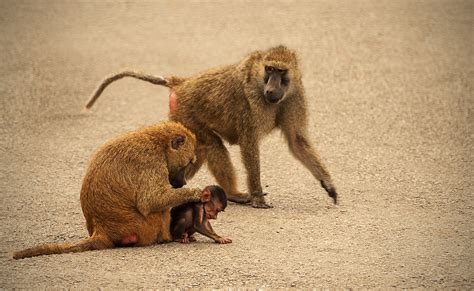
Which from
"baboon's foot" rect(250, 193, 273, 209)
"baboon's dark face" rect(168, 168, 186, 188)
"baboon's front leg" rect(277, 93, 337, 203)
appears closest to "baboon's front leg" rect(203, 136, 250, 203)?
"baboon's foot" rect(250, 193, 273, 209)

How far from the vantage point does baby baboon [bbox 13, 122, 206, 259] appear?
5.62 m

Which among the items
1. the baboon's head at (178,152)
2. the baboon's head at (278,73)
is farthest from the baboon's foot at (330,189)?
the baboon's head at (178,152)

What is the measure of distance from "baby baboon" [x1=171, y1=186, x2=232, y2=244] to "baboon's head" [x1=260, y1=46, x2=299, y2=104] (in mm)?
1297

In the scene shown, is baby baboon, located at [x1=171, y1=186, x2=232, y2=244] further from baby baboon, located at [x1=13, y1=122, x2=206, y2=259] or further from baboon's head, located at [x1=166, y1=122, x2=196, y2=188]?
baboon's head, located at [x1=166, y1=122, x2=196, y2=188]

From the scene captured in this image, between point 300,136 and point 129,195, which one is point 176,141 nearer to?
point 129,195

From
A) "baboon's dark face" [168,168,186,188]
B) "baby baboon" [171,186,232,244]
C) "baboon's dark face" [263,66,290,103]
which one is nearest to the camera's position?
"baby baboon" [171,186,232,244]

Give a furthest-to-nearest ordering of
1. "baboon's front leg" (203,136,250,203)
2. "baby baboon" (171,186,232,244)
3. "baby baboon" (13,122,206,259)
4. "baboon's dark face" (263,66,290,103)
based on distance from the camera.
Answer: "baboon's front leg" (203,136,250,203), "baboon's dark face" (263,66,290,103), "baby baboon" (171,186,232,244), "baby baboon" (13,122,206,259)

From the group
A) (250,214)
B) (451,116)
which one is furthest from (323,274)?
(451,116)

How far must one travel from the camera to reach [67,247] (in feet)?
18.2

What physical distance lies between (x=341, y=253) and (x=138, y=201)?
54.8 inches

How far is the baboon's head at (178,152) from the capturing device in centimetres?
589

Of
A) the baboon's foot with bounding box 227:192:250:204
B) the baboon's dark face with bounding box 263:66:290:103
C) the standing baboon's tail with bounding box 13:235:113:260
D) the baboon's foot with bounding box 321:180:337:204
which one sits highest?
the baboon's dark face with bounding box 263:66:290:103

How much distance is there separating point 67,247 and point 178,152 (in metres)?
0.98

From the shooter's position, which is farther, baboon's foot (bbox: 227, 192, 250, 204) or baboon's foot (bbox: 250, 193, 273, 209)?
baboon's foot (bbox: 227, 192, 250, 204)
